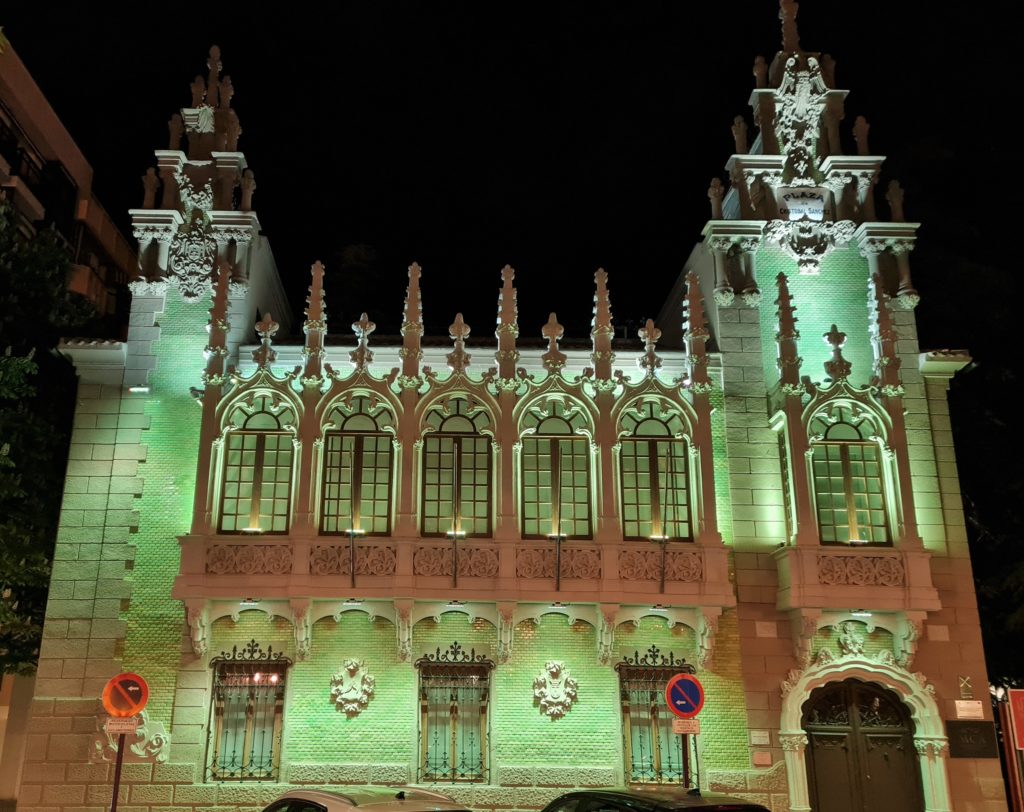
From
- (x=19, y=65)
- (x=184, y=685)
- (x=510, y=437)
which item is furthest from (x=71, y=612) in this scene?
(x=19, y=65)

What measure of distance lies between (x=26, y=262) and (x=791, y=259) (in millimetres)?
17392

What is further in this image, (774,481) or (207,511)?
(774,481)

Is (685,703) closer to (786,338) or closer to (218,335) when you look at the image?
(786,338)

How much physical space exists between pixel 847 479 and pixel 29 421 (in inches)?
691

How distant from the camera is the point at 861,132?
81.5 ft

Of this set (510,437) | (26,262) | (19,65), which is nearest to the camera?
(510,437)

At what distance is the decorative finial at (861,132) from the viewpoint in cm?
2474

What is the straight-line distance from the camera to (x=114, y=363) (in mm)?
22469

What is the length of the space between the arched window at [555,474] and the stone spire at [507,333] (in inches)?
43.6

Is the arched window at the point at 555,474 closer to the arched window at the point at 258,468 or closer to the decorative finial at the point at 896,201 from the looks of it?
the arched window at the point at 258,468

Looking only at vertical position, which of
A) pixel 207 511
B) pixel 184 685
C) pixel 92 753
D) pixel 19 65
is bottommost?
pixel 92 753

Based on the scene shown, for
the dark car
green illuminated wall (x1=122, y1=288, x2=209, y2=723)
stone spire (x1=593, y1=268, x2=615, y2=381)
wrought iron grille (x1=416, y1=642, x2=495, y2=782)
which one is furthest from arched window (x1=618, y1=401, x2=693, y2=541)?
green illuminated wall (x1=122, y1=288, x2=209, y2=723)

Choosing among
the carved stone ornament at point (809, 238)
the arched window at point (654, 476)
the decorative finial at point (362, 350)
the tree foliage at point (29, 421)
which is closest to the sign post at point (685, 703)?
the arched window at point (654, 476)

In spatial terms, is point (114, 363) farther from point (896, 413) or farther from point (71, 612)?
point (896, 413)
